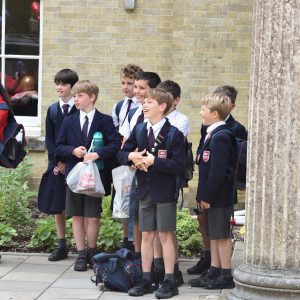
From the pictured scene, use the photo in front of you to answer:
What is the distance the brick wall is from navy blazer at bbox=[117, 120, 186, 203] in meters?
4.26

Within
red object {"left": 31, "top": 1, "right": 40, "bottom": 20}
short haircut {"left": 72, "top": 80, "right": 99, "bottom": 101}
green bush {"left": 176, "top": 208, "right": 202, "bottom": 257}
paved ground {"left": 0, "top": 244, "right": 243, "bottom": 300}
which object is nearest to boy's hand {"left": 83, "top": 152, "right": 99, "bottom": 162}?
short haircut {"left": 72, "top": 80, "right": 99, "bottom": 101}

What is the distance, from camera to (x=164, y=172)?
775 centimetres

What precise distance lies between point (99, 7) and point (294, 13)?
6.49 metres

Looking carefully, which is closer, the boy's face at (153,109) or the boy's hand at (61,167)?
the boy's face at (153,109)

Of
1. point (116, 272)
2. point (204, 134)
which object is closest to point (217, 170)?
point (204, 134)

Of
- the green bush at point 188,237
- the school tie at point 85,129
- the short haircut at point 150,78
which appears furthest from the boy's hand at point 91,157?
the green bush at point 188,237

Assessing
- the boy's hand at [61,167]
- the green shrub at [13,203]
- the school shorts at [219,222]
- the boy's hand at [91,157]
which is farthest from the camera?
the green shrub at [13,203]

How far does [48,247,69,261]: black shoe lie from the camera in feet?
30.4

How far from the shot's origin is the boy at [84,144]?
347 inches

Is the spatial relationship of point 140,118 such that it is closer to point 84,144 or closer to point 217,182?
point 84,144

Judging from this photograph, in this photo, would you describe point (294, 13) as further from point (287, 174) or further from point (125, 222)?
point (125, 222)

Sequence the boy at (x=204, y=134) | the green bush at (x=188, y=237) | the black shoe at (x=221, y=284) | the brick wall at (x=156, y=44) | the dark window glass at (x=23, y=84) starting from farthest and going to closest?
1. the dark window glass at (x=23, y=84)
2. the brick wall at (x=156, y=44)
3. the green bush at (x=188, y=237)
4. the boy at (x=204, y=134)
5. the black shoe at (x=221, y=284)

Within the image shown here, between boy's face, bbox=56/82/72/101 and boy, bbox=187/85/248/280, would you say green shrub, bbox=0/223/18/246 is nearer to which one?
boy's face, bbox=56/82/72/101

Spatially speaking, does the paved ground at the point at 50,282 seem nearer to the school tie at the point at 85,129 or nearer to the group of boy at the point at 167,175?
the group of boy at the point at 167,175
